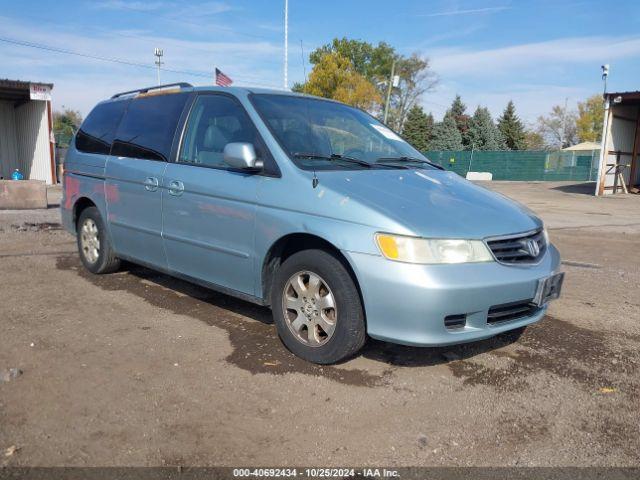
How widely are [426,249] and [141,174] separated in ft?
9.19

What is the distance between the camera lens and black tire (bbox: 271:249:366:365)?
10.7 ft

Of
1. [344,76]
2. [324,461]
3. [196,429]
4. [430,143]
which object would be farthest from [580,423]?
[430,143]

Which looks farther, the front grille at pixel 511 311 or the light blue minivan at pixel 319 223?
the front grille at pixel 511 311

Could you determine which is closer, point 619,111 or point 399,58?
point 619,111

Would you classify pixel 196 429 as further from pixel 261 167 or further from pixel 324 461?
pixel 261 167

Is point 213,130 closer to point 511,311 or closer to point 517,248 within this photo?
point 517,248

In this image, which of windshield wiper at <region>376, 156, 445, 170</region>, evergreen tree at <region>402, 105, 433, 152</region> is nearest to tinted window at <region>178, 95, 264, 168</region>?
windshield wiper at <region>376, 156, 445, 170</region>

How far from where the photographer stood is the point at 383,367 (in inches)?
140

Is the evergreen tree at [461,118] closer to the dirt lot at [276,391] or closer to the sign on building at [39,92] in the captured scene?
the sign on building at [39,92]

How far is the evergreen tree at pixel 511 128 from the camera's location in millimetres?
55906

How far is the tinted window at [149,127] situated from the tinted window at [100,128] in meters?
0.16

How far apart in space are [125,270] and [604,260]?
6.29 metres

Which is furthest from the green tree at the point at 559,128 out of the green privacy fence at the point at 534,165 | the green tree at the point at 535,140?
the green privacy fence at the point at 534,165

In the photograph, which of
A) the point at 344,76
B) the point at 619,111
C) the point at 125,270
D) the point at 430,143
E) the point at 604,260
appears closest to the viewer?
the point at 125,270
